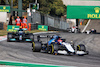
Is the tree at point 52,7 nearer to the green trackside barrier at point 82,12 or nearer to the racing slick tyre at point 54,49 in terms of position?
the green trackside barrier at point 82,12

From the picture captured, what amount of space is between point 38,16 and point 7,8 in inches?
178

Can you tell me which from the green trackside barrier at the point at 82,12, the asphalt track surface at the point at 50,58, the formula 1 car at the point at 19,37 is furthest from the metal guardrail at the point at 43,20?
the asphalt track surface at the point at 50,58

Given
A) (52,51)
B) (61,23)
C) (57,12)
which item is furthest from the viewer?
(57,12)

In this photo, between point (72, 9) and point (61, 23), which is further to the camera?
point (61, 23)

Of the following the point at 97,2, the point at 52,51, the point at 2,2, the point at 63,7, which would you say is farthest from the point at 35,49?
the point at 63,7

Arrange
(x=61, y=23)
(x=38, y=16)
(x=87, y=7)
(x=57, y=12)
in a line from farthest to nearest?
1. (x=57, y=12)
2. (x=61, y=23)
3. (x=38, y=16)
4. (x=87, y=7)

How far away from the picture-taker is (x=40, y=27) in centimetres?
3581

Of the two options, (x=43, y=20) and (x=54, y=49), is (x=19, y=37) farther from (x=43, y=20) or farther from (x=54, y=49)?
(x=43, y=20)

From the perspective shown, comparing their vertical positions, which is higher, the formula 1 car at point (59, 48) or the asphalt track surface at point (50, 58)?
the formula 1 car at point (59, 48)

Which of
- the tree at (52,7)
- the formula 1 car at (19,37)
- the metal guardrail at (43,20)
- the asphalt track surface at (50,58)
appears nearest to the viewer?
the asphalt track surface at (50,58)

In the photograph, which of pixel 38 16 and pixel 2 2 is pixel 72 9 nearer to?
pixel 38 16

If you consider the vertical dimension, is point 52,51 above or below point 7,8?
below

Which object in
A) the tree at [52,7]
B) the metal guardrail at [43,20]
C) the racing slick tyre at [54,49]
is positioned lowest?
the racing slick tyre at [54,49]

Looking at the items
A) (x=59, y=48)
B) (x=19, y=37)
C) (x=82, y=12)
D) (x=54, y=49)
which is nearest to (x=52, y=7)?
(x=82, y=12)
